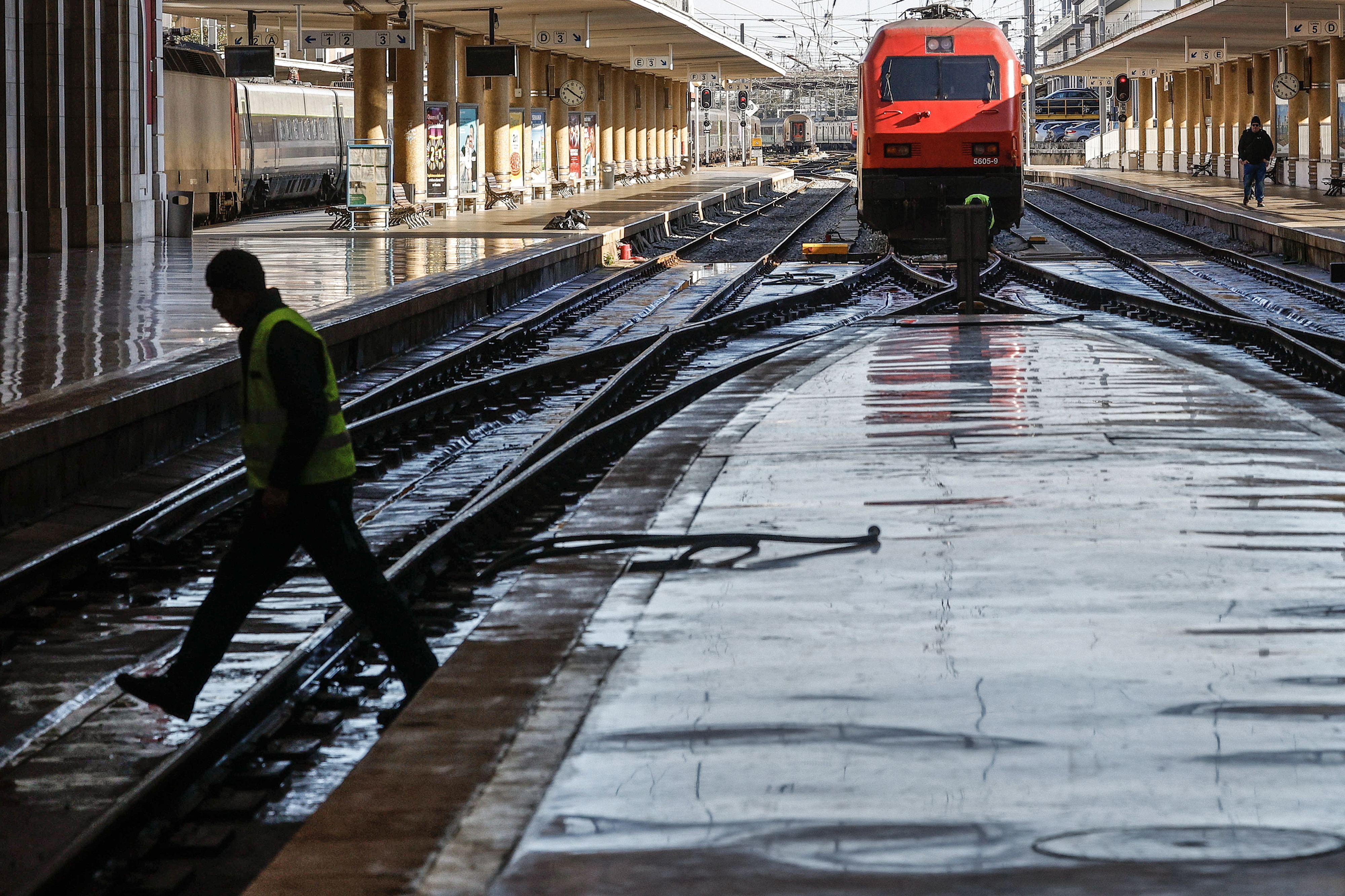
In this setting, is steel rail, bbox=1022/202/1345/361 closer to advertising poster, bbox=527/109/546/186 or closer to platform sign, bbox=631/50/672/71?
advertising poster, bbox=527/109/546/186

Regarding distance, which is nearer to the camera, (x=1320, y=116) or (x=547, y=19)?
(x=547, y=19)

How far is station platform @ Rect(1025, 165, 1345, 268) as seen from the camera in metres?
22.7

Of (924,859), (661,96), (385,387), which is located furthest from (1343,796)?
(661,96)

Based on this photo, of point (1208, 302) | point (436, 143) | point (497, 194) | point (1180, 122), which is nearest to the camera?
point (1208, 302)

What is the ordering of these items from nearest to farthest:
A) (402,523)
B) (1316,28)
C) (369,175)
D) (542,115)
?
(402,523) < (369,175) < (1316,28) < (542,115)

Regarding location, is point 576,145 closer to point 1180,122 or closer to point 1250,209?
point 1250,209

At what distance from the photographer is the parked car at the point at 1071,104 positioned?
101 metres

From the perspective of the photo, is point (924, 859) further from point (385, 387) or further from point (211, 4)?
point (211, 4)

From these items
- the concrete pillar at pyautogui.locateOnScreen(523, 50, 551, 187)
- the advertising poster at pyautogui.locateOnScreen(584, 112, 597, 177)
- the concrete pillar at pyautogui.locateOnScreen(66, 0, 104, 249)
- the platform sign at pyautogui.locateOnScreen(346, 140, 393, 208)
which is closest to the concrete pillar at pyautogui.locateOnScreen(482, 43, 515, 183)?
the concrete pillar at pyautogui.locateOnScreen(523, 50, 551, 187)

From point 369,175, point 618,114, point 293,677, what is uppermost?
point 618,114

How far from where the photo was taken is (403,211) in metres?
28.3

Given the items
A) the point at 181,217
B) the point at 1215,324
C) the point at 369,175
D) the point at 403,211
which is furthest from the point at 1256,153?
A: the point at 181,217

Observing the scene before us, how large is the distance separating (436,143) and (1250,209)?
1331cm

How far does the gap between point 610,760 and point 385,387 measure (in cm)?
842
